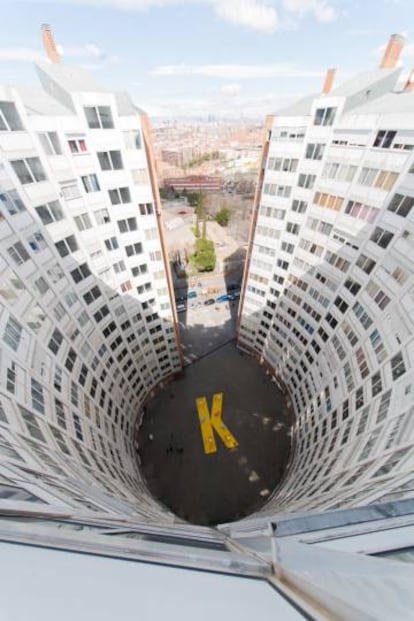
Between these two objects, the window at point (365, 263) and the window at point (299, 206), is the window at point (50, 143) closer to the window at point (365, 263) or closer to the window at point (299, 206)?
the window at point (299, 206)

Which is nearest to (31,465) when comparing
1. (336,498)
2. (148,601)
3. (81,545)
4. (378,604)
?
(81,545)

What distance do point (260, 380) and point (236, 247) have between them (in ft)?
135

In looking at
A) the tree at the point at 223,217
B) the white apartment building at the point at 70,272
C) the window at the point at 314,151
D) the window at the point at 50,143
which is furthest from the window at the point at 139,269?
the tree at the point at 223,217

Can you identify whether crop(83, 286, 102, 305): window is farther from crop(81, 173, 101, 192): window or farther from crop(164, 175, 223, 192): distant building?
crop(164, 175, 223, 192): distant building

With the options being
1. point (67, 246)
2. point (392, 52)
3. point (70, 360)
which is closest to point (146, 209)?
point (67, 246)

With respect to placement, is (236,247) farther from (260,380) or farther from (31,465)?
(31,465)

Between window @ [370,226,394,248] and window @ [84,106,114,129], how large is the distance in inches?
789

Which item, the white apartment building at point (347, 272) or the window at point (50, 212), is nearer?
the white apartment building at point (347, 272)

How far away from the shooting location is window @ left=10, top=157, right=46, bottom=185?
1477 centimetres

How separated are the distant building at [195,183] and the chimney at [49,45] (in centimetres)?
9989

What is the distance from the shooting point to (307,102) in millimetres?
22234

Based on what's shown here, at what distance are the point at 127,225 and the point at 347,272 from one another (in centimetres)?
1882

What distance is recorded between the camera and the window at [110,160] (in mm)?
18219

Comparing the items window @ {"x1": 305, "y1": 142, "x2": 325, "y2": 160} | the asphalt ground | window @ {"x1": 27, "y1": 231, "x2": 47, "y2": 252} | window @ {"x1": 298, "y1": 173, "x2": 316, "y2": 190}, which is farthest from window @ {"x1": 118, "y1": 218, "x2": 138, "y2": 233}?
the asphalt ground
